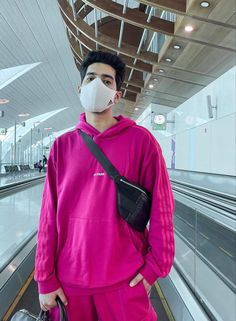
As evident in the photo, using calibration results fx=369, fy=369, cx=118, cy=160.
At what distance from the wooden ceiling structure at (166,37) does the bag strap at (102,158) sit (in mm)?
7752

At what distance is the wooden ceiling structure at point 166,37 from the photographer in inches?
368

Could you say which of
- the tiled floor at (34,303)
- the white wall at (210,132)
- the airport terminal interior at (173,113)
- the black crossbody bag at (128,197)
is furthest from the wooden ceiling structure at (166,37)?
the black crossbody bag at (128,197)

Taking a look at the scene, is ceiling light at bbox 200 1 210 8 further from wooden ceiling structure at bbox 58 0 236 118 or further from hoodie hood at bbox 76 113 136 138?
hoodie hood at bbox 76 113 136 138

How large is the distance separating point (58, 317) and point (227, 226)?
2.05 m

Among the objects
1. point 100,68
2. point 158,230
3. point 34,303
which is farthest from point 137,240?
point 34,303

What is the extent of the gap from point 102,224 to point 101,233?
0.14ft

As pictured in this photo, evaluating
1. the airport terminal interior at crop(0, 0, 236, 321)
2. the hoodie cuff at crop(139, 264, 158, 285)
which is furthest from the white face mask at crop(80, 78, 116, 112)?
the hoodie cuff at crop(139, 264, 158, 285)

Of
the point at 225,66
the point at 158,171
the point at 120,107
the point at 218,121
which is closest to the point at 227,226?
the point at 158,171

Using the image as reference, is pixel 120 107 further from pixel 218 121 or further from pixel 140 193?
pixel 140 193

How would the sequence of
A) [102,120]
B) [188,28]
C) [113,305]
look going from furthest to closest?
[188,28] < [102,120] < [113,305]

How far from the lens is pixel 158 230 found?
5.70 feet

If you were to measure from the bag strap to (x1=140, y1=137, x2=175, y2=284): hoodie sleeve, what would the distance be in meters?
0.17

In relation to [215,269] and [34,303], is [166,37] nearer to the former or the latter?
[215,269]

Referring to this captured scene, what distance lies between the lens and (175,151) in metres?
16.2
